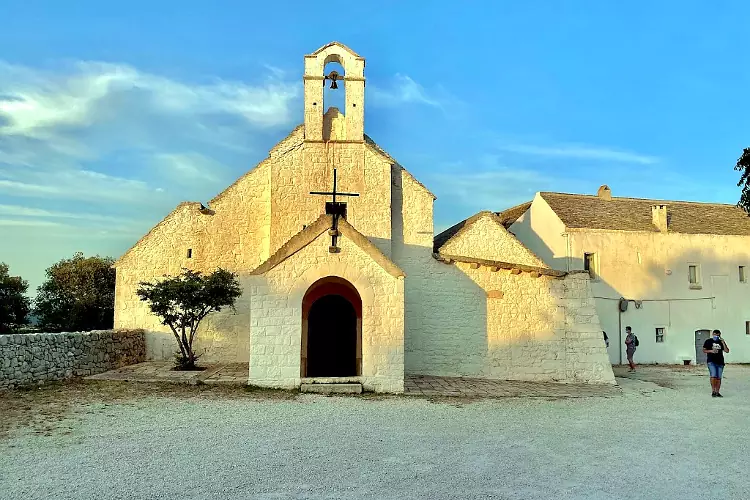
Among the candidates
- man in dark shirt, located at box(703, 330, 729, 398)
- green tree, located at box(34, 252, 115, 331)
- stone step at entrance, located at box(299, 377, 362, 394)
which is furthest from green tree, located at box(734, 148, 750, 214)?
green tree, located at box(34, 252, 115, 331)

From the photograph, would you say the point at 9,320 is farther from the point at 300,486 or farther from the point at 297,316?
the point at 300,486

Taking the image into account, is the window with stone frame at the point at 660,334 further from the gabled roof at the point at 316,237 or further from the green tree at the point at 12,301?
the green tree at the point at 12,301

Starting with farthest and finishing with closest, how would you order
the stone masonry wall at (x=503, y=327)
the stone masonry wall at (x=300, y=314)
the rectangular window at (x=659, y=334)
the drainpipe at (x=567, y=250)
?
the rectangular window at (x=659, y=334) < the drainpipe at (x=567, y=250) < the stone masonry wall at (x=503, y=327) < the stone masonry wall at (x=300, y=314)

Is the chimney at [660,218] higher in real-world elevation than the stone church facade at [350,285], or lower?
higher

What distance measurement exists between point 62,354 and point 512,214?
2307 cm

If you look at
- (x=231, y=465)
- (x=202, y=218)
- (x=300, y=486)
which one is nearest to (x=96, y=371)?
(x=202, y=218)

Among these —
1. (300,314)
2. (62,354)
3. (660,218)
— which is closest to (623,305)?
(660,218)

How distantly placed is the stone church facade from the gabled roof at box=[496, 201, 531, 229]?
10719mm

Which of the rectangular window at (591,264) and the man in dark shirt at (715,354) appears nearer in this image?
the man in dark shirt at (715,354)

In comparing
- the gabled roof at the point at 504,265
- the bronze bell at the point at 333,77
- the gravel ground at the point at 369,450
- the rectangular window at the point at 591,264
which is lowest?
the gravel ground at the point at 369,450

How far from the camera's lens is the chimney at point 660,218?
26547 mm

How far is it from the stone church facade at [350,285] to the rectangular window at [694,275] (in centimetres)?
1202

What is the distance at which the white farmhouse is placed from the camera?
83.0 ft

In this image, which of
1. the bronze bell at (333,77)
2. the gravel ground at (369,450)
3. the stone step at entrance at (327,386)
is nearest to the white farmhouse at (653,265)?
the bronze bell at (333,77)
